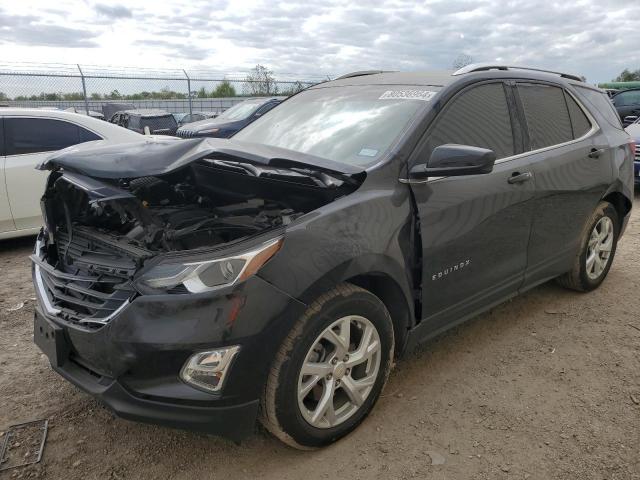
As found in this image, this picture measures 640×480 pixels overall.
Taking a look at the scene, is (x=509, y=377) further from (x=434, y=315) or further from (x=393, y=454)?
(x=393, y=454)

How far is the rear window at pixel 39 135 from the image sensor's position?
5.54 metres

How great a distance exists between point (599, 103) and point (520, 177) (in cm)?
164

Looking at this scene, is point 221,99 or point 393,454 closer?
point 393,454

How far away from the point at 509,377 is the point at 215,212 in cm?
199

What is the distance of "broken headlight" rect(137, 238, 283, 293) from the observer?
210 cm

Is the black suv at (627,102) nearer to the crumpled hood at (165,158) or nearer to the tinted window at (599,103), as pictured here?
the tinted window at (599,103)

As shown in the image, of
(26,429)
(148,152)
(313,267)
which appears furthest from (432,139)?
(26,429)

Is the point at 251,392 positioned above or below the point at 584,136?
below

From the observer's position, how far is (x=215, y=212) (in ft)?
9.41

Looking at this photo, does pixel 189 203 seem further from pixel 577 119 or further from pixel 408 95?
pixel 577 119

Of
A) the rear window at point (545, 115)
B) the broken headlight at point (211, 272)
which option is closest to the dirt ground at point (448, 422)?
the broken headlight at point (211, 272)

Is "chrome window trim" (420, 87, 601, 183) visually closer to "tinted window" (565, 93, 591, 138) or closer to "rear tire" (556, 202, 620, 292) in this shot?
"tinted window" (565, 93, 591, 138)

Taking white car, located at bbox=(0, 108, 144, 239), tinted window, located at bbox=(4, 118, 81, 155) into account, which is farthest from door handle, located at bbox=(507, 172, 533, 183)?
tinted window, located at bbox=(4, 118, 81, 155)

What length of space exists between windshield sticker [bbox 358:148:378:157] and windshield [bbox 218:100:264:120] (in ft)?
32.6
